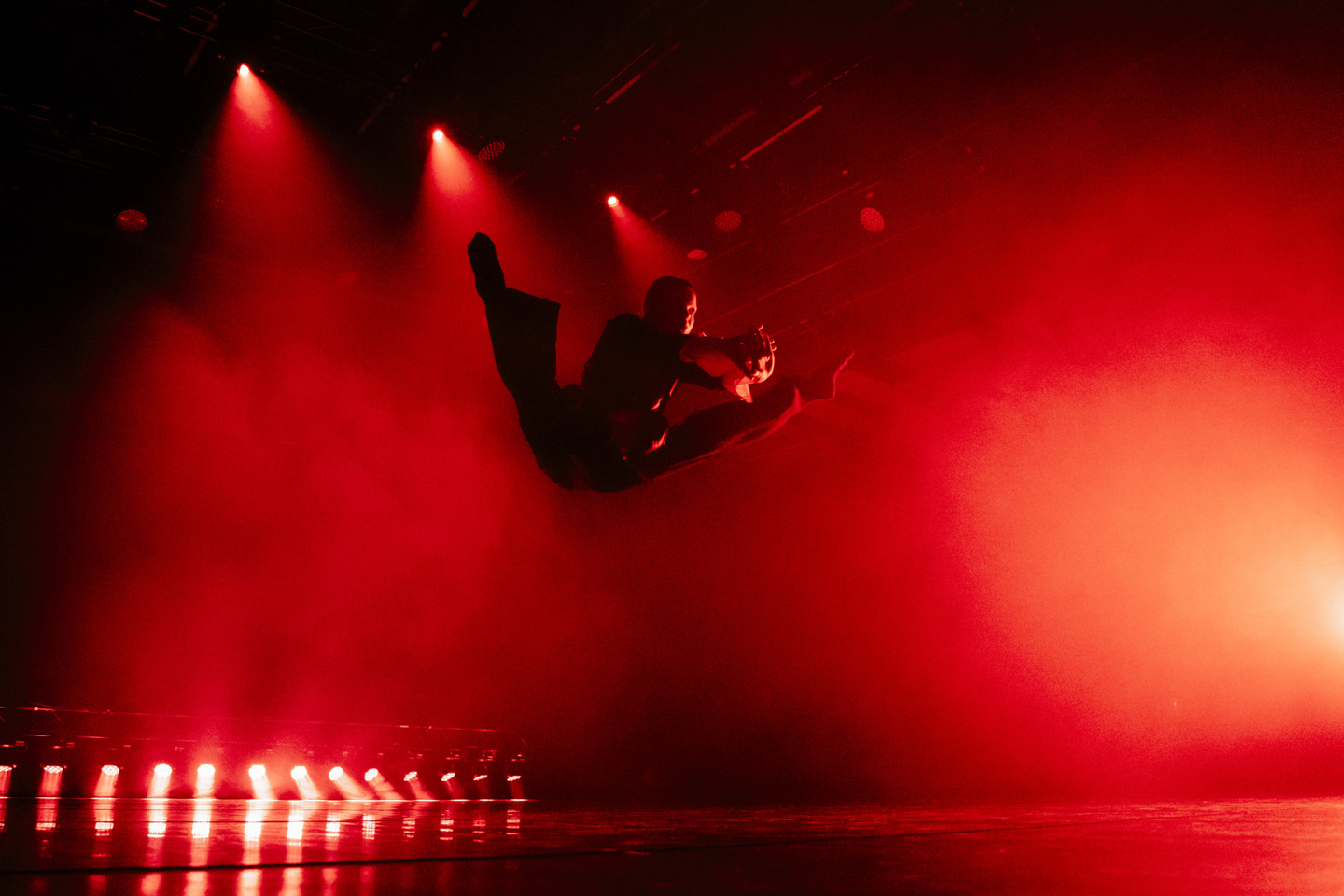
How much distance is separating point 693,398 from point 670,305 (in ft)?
16.4

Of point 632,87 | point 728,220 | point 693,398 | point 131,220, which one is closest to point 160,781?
point 131,220

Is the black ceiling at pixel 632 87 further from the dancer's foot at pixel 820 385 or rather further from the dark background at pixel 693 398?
the dancer's foot at pixel 820 385

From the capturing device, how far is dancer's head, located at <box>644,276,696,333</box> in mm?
2652

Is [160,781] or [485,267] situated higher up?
[485,267]

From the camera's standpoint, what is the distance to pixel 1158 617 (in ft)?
24.7

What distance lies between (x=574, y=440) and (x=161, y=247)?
4.54m

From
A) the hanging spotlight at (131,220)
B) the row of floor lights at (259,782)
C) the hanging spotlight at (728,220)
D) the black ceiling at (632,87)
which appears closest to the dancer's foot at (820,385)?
the black ceiling at (632,87)

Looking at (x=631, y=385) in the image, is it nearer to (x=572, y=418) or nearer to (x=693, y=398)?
(x=572, y=418)

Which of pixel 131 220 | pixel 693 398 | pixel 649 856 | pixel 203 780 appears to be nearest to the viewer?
pixel 649 856

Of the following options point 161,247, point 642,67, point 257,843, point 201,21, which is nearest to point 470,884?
point 257,843

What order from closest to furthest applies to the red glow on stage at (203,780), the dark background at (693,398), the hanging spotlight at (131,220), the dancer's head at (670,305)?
1. the dancer's head at (670,305)
2. the dark background at (693,398)
3. the hanging spotlight at (131,220)
4. the red glow on stage at (203,780)

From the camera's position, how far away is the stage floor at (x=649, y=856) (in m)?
1.53

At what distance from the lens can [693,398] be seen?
765cm

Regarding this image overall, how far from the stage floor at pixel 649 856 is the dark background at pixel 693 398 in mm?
3200
